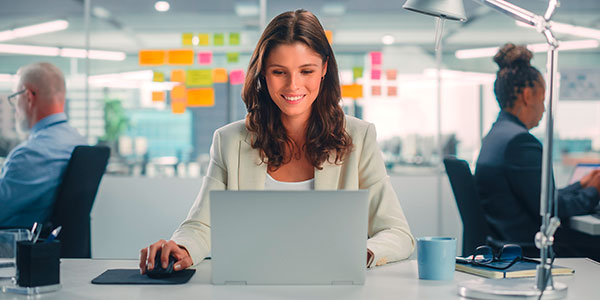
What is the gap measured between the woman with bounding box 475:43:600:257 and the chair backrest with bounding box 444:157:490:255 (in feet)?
0.49

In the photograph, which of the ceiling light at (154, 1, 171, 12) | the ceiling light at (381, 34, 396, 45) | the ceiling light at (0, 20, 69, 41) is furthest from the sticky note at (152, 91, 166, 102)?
the ceiling light at (381, 34, 396, 45)

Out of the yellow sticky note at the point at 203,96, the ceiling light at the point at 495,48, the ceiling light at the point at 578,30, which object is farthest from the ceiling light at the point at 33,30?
the ceiling light at the point at 578,30

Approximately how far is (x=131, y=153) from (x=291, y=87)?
304cm

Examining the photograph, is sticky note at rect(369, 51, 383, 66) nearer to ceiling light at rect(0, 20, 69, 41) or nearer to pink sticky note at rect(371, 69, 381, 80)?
pink sticky note at rect(371, 69, 381, 80)

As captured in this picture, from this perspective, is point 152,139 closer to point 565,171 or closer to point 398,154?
point 398,154

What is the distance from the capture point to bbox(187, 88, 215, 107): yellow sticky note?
4578 mm

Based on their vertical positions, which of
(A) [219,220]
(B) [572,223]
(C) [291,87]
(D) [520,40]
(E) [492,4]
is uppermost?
(D) [520,40]

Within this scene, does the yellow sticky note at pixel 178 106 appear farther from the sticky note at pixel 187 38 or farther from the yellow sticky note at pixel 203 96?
the sticky note at pixel 187 38

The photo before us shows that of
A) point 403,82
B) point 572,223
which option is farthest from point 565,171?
point 572,223

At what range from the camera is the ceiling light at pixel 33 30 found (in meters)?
4.73

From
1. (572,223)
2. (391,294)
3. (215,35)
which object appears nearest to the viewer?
(391,294)

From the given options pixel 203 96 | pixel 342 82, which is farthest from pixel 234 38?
pixel 342 82

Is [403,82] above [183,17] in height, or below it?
below

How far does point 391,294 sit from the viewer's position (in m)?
1.28
